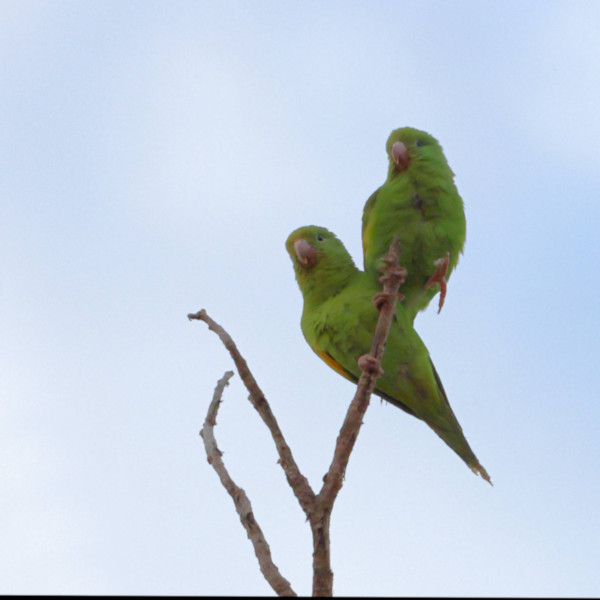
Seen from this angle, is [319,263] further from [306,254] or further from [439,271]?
[439,271]

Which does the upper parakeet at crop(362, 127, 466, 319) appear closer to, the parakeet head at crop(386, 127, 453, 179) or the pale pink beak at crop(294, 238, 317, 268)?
the parakeet head at crop(386, 127, 453, 179)

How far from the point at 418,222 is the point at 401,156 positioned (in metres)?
0.63

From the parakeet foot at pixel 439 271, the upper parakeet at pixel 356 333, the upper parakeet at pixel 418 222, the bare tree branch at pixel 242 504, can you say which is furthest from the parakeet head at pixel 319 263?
the bare tree branch at pixel 242 504

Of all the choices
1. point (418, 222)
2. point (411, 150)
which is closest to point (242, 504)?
point (418, 222)

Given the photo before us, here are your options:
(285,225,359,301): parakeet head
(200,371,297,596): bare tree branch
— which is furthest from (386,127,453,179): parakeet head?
(200,371,297,596): bare tree branch

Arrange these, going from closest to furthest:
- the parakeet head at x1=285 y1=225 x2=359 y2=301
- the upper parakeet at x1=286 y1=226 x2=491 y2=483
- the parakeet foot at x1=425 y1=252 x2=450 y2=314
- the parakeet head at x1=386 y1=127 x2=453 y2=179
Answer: the upper parakeet at x1=286 y1=226 x2=491 y2=483 → the parakeet foot at x1=425 y1=252 x2=450 y2=314 → the parakeet head at x1=285 y1=225 x2=359 y2=301 → the parakeet head at x1=386 y1=127 x2=453 y2=179

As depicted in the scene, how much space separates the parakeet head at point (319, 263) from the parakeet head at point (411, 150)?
0.75 meters

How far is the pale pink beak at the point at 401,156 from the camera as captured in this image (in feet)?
17.8

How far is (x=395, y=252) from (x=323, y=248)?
1189 mm

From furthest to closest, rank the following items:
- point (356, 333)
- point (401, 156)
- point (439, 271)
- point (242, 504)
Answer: point (401, 156), point (439, 271), point (356, 333), point (242, 504)

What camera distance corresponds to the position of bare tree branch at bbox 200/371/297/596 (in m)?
3.05

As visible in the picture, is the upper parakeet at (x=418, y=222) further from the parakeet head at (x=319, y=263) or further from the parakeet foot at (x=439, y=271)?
the parakeet head at (x=319, y=263)

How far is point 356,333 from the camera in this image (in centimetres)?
484

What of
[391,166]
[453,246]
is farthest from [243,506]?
[391,166]
